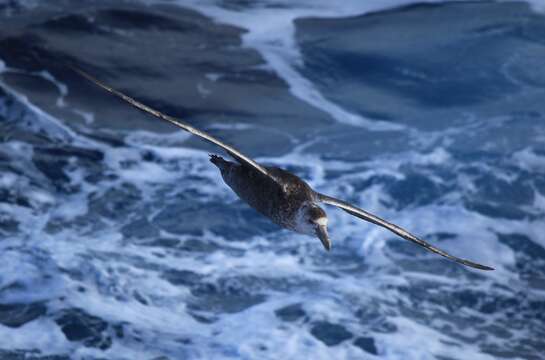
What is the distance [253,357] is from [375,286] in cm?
316

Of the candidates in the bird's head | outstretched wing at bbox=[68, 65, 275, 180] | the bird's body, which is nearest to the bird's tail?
the bird's body

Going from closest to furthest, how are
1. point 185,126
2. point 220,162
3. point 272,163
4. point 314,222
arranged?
point 185,126, point 314,222, point 220,162, point 272,163

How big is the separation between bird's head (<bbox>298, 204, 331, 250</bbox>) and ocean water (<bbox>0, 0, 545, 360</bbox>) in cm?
634

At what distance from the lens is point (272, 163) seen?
18578 mm

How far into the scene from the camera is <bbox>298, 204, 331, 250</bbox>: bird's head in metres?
6.77

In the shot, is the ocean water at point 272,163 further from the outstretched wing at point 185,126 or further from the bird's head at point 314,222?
the outstretched wing at point 185,126

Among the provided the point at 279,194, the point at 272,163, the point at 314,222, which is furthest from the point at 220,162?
the point at 272,163

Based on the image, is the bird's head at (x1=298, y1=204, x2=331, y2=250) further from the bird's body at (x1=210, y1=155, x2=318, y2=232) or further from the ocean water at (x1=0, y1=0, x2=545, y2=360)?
the ocean water at (x1=0, y1=0, x2=545, y2=360)

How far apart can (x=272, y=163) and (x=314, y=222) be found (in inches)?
466

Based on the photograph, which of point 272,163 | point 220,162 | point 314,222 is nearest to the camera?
point 314,222

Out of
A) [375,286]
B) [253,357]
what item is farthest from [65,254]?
[375,286]

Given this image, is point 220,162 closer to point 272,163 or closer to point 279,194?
point 279,194

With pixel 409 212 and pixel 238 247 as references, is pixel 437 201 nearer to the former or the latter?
pixel 409 212

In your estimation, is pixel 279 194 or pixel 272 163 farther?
pixel 272 163
